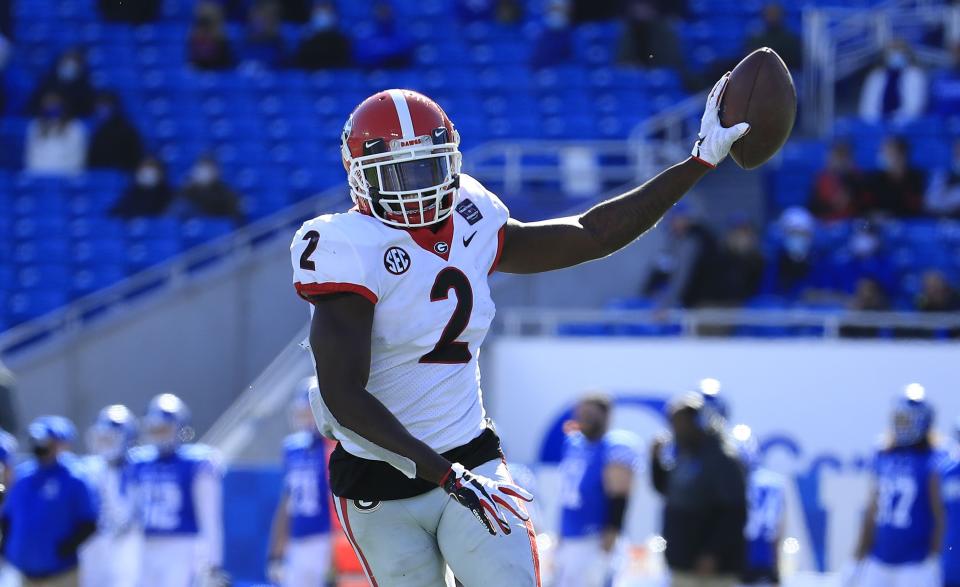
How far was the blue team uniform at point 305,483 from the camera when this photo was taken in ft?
30.8

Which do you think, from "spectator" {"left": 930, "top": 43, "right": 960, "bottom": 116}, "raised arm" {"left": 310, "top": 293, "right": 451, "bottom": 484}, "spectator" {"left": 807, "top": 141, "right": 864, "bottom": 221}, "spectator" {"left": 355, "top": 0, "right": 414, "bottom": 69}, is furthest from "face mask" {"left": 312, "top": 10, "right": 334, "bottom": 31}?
"raised arm" {"left": 310, "top": 293, "right": 451, "bottom": 484}

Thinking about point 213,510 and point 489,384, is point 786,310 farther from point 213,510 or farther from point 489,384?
point 213,510

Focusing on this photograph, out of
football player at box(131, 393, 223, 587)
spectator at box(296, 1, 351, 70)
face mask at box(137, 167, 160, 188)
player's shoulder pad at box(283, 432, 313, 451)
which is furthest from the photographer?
spectator at box(296, 1, 351, 70)

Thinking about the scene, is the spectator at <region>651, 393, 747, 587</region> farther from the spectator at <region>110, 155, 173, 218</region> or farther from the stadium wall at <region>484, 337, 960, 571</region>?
the spectator at <region>110, 155, 173, 218</region>

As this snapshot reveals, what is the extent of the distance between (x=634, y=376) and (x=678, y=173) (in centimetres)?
664

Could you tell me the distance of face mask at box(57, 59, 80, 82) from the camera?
13.9 metres

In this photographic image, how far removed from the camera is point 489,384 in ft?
35.7

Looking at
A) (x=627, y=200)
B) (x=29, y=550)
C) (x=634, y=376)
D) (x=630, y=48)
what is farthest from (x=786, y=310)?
(x=627, y=200)

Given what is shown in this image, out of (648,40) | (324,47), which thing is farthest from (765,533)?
(324,47)

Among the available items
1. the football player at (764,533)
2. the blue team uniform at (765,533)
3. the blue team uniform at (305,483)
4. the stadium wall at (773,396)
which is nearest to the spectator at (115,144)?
the stadium wall at (773,396)

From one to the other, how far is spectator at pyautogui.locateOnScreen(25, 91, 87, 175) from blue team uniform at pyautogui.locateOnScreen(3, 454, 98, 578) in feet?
18.4

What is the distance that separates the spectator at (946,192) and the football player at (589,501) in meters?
3.41

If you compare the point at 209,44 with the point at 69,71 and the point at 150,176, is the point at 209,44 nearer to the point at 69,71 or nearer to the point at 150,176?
the point at 69,71

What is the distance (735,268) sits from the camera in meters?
10.7
